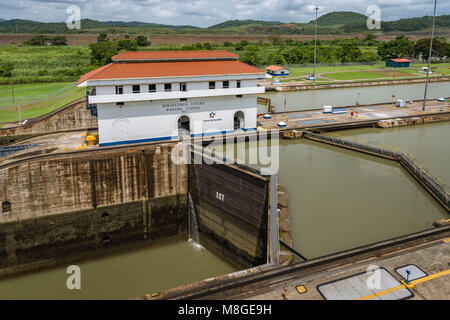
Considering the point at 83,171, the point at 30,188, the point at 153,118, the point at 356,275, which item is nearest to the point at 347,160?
the point at 153,118

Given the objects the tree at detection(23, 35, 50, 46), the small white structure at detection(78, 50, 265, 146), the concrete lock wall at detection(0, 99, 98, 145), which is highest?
the tree at detection(23, 35, 50, 46)

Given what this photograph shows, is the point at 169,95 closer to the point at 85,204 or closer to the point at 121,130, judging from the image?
the point at 121,130

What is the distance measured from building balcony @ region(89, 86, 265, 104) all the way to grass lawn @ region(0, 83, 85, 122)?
60.9 feet

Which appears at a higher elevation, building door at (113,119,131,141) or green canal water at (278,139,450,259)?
building door at (113,119,131,141)

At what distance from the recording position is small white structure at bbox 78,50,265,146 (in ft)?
86.6

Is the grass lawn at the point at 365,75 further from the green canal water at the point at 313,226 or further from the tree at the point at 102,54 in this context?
the green canal water at the point at 313,226

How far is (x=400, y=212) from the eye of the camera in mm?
21375

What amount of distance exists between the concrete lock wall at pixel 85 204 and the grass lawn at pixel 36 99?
66.9ft

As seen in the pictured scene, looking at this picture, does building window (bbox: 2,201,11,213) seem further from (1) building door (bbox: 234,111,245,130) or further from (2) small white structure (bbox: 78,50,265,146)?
(1) building door (bbox: 234,111,245,130)

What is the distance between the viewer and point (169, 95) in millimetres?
27594

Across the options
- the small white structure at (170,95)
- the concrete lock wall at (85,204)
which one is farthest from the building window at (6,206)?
the small white structure at (170,95)

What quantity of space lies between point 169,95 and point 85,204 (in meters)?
9.98

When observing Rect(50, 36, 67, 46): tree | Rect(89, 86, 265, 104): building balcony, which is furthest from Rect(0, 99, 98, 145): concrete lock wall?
Rect(50, 36, 67, 46): tree
